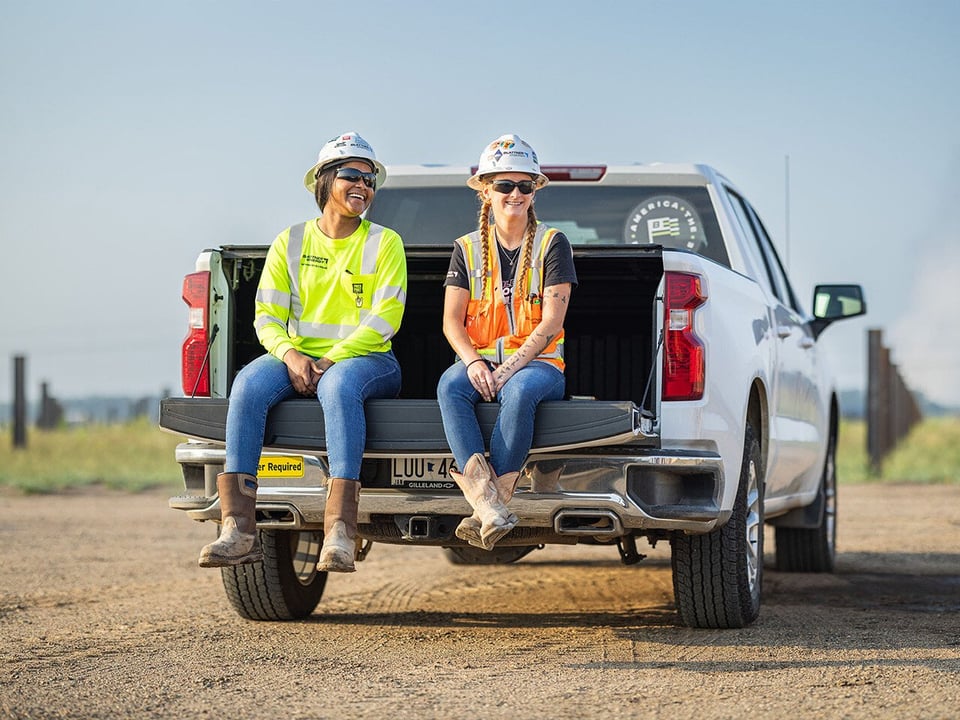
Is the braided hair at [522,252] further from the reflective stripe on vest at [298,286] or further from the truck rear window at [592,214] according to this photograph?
the truck rear window at [592,214]

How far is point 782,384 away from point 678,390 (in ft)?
6.43

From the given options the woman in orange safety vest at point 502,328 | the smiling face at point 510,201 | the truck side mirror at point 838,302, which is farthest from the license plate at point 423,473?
the truck side mirror at point 838,302

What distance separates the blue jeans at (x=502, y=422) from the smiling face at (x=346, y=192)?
3.30 feet

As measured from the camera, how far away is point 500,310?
20.8 ft

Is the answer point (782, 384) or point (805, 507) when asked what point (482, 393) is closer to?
point (782, 384)

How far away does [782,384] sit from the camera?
790cm

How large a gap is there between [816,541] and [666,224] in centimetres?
280

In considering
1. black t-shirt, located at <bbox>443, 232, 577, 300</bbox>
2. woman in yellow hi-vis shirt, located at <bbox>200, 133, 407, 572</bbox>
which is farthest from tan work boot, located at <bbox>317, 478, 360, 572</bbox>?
black t-shirt, located at <bbox>443, 232, 577, 300</bbox>

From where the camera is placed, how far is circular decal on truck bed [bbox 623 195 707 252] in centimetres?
798

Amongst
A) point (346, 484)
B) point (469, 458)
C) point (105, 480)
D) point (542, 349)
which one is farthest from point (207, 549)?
point (105, 480)

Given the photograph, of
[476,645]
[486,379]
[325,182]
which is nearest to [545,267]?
[486,379]

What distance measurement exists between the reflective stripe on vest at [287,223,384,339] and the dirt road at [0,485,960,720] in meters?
1.29

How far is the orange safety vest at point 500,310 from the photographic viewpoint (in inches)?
249

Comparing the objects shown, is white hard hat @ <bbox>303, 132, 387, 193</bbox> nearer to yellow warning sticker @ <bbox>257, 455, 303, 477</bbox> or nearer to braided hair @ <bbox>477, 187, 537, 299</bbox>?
braided hair @ <bbox>477, 187, 537, 299</bbox>
